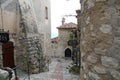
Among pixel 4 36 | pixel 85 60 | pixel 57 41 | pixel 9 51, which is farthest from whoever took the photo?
pixel 57 41

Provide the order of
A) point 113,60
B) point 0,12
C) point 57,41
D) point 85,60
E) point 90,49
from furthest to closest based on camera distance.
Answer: point 57,41 < point 0,12 < point 85,60 < point 90,49 < point 113,60

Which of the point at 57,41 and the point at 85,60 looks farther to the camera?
the point at 57,41

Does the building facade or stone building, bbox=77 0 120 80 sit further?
the building facade

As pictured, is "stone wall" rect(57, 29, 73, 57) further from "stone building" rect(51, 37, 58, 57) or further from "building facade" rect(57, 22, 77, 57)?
"stone building" rect(51, 37, 58, 57)

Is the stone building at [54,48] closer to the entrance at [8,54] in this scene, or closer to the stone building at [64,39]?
the stone building at [64,39]

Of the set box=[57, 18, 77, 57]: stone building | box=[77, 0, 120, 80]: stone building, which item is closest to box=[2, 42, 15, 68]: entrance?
box=[77, 0, 120, 80]: stone building

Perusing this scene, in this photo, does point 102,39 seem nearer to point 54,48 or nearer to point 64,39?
point 64,39

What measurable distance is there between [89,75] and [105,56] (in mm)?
490

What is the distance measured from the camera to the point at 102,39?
8.00ft

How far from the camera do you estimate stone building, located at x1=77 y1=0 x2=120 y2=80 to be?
89.7 inches

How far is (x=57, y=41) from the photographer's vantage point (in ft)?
75.3

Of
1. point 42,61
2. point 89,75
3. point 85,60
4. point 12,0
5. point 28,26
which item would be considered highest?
point 12,0

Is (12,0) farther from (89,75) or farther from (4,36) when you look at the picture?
(89,75)

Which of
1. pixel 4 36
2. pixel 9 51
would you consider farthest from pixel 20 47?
pixel 4 36
